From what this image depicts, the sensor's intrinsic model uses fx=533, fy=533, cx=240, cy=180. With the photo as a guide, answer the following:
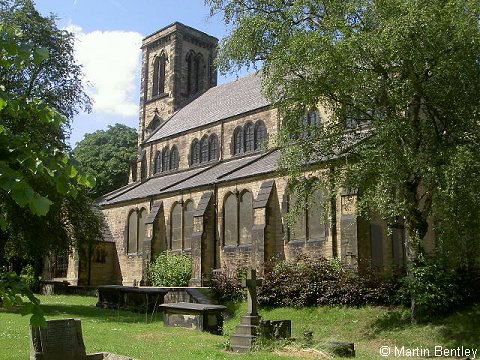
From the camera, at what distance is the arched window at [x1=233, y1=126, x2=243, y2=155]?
112 feet

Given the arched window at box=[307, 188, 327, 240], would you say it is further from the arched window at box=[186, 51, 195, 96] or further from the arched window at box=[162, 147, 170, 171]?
the arched window at box=[186, 51, 195, 96]

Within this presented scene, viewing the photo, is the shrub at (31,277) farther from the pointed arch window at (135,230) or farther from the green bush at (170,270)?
the green bush at (170,270)

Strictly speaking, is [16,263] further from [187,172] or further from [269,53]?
[269,53]

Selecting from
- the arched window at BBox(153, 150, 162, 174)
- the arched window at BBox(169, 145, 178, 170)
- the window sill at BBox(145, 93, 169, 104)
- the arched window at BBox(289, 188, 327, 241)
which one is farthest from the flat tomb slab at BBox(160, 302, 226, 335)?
the window sill at BBox(145, 93, 169, 104)

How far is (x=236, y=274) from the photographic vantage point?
82.0 feet

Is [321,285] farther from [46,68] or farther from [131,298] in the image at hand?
[46,68]

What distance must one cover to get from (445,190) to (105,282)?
27633 mm

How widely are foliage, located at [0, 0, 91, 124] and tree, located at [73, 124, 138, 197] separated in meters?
21.1

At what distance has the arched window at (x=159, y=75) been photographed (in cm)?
4641

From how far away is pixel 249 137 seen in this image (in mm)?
33531

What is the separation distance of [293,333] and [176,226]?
15.8 meters

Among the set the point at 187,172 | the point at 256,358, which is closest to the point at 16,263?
the point at 187,172

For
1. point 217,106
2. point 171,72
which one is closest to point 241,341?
point 217,106

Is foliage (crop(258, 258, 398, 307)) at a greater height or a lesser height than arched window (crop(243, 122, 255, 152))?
lesser
